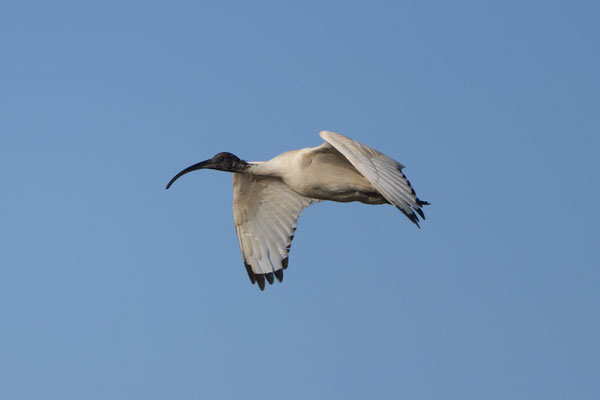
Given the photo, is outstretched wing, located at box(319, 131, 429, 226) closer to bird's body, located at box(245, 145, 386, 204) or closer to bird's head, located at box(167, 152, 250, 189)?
bird's body, located at box(245, 145, 386, 204)

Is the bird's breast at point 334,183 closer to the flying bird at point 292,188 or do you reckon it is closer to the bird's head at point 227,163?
the flying bird at point 292,188

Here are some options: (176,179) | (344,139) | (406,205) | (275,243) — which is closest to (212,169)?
(176,179)

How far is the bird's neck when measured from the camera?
1545 centimetres

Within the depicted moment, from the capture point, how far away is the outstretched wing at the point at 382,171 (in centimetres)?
1309

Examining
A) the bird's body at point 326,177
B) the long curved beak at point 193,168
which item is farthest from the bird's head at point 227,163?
the bird's body at point 326,177

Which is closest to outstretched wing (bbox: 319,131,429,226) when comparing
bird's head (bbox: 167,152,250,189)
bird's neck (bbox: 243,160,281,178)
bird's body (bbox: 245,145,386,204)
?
bird's body (bbox: 245,145,386,204)

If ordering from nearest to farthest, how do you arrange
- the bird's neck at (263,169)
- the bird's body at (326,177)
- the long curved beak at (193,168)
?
1. the bird's body at (326,177)
2. the bird's neck at (263,169)
3. the long curved beak at (193,168)

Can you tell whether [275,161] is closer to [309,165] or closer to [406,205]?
[309,165]

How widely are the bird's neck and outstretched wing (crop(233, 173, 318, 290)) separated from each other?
84 centimetres

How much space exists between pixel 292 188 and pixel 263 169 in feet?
2.20

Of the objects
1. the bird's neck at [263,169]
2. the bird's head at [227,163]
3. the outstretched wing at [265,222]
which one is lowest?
the outstretched wing at [265,222]

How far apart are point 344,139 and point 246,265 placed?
4109 mm

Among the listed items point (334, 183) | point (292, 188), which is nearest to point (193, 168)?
point (292, 188)

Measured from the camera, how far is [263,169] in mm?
15625
